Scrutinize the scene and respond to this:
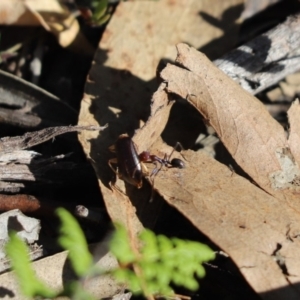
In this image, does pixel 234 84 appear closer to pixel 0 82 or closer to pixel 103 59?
pixel 103 59

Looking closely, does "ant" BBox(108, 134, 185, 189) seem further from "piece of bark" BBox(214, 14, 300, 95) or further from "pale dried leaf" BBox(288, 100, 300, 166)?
"piece of bark" BBox(214, 14, 300, 95)

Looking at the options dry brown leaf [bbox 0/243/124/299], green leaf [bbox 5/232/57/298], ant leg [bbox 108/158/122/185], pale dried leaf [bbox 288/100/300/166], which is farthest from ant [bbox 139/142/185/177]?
green leaf [bbox 5/232/57/298]

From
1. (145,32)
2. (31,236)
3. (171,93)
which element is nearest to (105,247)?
(31,236)

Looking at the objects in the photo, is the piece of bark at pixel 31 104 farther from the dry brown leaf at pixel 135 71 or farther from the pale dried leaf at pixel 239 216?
the pale dried leaf at pixel 239 216

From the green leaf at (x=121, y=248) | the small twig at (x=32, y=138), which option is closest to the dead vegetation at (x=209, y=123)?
the small twig at (x=32, y=138)

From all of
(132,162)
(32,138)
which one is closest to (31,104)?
(32,138)

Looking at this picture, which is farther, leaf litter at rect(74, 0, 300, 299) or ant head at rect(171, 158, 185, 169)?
ant head at rect(171, 158, 185, 169)
